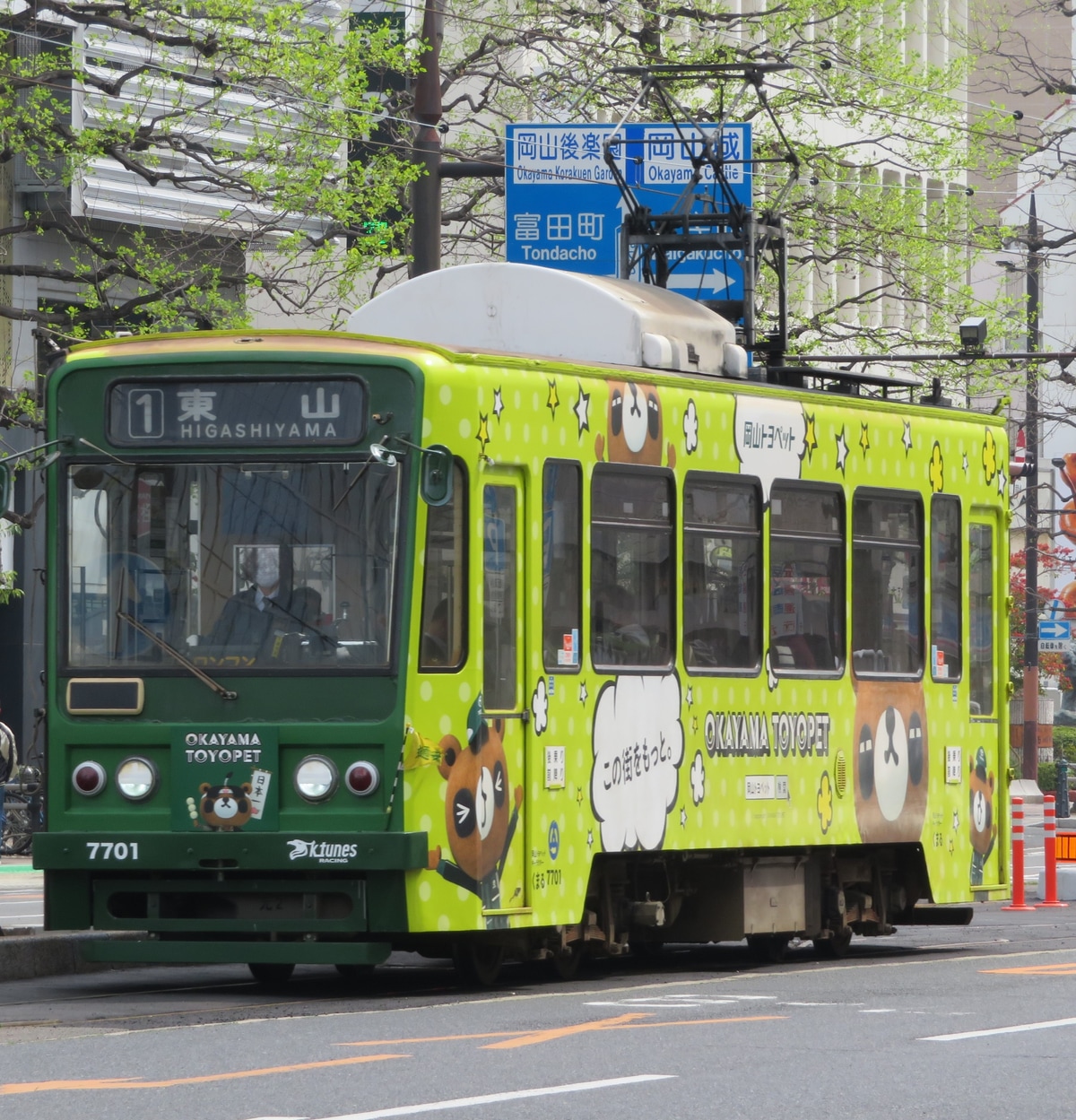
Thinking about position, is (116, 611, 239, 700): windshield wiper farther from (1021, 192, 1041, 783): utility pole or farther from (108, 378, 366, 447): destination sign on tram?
(1021, 192, 1041, 783): utility pole

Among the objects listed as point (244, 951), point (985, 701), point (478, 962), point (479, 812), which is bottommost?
point (478, 962)

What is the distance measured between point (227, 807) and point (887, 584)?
491cm

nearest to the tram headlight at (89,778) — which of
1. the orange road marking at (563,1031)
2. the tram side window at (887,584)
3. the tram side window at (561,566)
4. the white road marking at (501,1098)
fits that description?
the tram side window at (561,566)

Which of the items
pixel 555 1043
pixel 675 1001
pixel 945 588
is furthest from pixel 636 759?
pixel 945 588

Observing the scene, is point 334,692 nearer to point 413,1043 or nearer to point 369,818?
point 369,818

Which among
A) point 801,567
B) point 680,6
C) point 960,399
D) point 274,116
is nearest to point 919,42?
point 960,399

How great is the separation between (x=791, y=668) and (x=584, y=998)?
287 centimetres

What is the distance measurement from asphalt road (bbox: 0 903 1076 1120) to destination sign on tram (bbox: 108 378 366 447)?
2.73 metres

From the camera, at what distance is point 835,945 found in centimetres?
1600

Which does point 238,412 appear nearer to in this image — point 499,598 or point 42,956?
point 499,598

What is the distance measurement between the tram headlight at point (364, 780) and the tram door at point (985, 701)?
214 inches

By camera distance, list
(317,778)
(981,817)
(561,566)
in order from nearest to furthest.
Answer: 1. (317,778)
2. (561,566)
3. (981,817)

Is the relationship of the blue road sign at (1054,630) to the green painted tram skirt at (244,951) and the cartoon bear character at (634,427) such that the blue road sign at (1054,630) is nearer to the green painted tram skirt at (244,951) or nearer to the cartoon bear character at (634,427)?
the cartoon bear character at (634,427)

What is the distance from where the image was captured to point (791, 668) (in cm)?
1490
